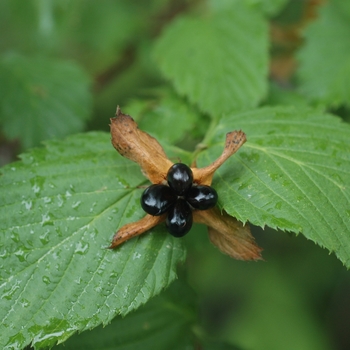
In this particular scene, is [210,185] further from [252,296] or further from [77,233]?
[252,296]

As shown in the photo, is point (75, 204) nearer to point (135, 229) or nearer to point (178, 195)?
point (135, 229)

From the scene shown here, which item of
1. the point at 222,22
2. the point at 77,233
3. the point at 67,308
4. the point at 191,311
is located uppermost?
the point at 222,22

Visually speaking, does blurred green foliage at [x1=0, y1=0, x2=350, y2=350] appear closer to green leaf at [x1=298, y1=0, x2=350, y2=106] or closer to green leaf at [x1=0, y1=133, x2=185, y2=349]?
green leaf at [x1=298, y1=0, x2=350, y2=106]

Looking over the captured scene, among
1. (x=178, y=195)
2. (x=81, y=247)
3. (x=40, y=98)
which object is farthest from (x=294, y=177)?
(x=40, y=98)

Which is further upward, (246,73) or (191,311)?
(246,73)

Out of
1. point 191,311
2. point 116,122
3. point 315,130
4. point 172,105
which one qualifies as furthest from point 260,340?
point 116,122

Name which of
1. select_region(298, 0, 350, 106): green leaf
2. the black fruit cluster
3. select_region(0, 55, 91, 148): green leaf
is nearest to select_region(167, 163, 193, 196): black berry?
the black fruit cluster
